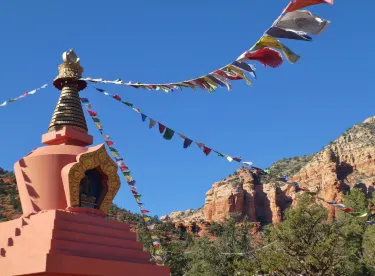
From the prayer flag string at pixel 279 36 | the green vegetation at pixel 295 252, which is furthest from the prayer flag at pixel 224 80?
the green vegetation at pixel 295 252

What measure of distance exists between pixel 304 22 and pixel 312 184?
80092 mm

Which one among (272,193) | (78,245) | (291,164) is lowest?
(78,245)

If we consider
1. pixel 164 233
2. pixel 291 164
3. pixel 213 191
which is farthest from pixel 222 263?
pixel 291 164

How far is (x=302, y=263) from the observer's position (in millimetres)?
25781

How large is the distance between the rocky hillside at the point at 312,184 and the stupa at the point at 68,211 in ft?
223

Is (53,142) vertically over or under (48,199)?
over

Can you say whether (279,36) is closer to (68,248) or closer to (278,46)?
(278,46)

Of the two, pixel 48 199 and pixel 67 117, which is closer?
pixel 48 199

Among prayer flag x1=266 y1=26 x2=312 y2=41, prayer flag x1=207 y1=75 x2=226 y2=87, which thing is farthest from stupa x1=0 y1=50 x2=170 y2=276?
prayer flag x1=266 y1=26 x2=312 y2=41

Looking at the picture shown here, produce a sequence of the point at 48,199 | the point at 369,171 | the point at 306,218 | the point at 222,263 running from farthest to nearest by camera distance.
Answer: the point at 369,171
the point at 222,263
the point at 306,218
the point at 48,199

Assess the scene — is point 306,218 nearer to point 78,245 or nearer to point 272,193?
point 78,245

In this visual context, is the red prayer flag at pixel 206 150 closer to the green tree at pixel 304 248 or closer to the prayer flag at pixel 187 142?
the prayer flag at pixel 187 142

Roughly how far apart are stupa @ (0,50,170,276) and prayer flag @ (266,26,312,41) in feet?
23.7

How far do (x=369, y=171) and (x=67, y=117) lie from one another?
256ft
